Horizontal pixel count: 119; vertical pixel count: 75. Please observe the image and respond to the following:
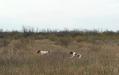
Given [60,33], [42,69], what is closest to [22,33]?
[60,33]

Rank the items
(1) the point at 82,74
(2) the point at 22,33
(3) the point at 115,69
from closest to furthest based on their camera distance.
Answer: (1) the point at 82,74 → (3) the point at 115,69 → (2) the point at 22,33

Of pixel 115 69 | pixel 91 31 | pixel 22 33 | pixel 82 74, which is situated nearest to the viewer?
pixel 82 74

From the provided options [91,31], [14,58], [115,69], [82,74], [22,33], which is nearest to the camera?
[82,74]

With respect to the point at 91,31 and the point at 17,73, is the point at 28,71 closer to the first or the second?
the point at 17,73

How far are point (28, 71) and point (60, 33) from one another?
26.7 meters

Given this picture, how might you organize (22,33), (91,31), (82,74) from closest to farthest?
(82,74) → (22,33) → (91,31)

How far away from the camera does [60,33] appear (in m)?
34.8

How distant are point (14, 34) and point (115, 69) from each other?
26.7 meters

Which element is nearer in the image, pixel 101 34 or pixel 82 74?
pixel 82 74

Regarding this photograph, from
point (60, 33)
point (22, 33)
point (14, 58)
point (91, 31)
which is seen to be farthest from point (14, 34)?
point (14, 58)

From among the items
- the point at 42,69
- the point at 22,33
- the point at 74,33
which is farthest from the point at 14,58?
the point at 74,33

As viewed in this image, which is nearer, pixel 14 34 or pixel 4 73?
pixel 4 73

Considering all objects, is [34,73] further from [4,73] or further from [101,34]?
[101,34]

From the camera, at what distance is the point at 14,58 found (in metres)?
11.4
